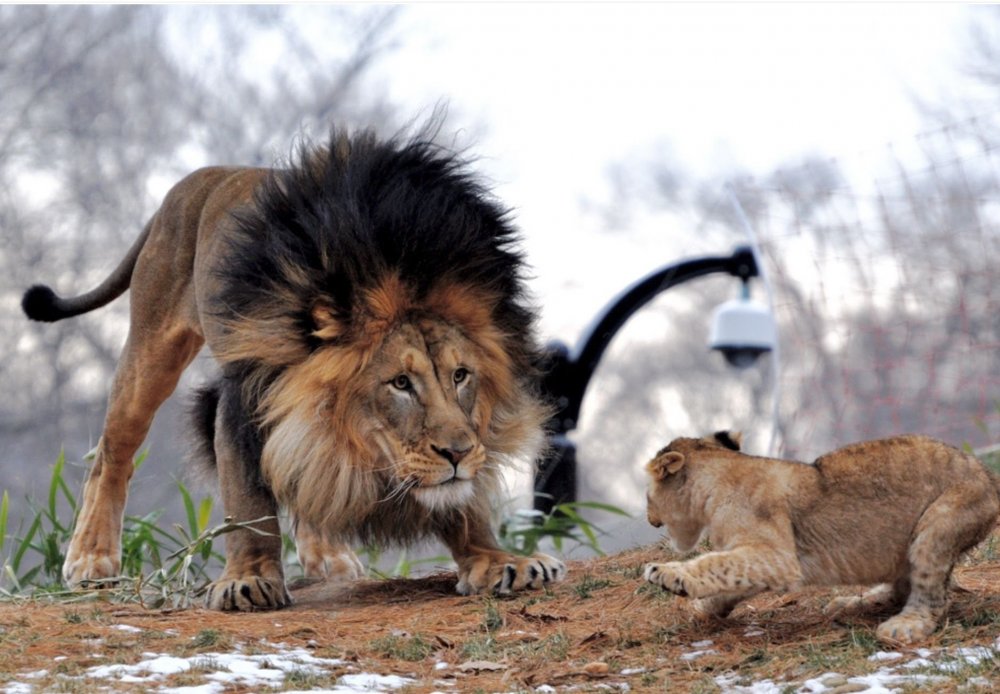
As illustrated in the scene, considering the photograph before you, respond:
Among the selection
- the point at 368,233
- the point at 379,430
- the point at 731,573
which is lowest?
the point at 731,573

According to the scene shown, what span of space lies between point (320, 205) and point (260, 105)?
1191cm

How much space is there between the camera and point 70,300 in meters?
6.29

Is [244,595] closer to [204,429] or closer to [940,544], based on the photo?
[204,429]

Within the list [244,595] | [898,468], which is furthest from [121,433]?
[898,468]

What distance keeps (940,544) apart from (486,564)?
1.55 metres

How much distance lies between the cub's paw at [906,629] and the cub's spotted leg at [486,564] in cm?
133

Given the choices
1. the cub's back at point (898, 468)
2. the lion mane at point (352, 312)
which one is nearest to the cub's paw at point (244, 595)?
the lion mane at point (352, 312)

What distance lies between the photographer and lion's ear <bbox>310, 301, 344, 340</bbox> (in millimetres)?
4367

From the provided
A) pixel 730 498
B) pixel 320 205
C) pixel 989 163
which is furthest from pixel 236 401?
pixel 989 163

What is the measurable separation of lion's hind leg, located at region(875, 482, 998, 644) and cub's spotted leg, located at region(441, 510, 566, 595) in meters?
1.30

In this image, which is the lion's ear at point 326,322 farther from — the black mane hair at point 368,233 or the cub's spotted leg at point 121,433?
the cub's spotted leg at point 121,433

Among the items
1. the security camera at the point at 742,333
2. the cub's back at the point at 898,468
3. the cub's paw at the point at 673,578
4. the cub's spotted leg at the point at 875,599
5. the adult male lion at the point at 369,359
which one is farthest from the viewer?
the security camera at the point at 742,333

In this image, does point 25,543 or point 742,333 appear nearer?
point 25,543

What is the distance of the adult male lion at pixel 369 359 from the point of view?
435 centimetres
